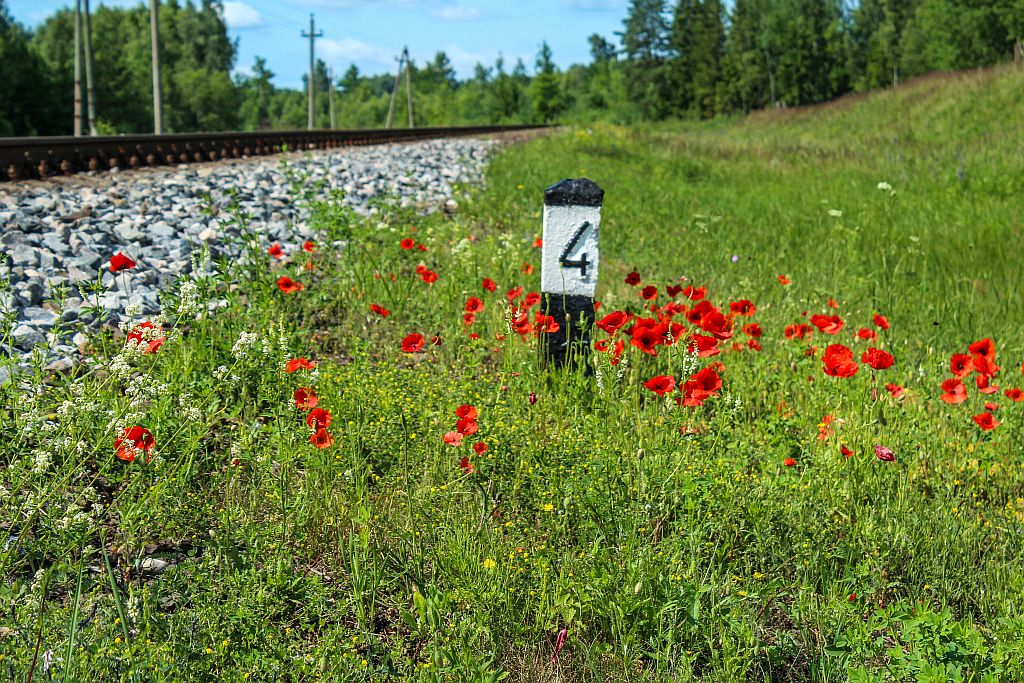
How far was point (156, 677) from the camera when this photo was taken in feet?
6.89

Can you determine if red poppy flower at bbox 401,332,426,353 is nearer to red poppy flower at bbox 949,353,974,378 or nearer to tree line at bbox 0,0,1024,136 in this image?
red poppy flower at bbox 949,353,974,378

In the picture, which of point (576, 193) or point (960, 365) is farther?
point (576, 193)

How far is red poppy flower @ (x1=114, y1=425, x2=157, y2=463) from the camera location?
8.08ft

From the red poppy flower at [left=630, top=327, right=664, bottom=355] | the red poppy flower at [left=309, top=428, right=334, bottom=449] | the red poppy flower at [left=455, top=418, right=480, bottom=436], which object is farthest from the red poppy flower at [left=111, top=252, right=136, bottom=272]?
the red poppy flower at [left=630, top=327, right=664, bottom=355]

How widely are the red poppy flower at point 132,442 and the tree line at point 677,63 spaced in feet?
148

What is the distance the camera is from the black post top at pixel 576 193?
13.4ft

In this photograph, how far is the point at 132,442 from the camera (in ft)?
8.26

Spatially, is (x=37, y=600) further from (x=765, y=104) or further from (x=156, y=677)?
(x=765, y=104)

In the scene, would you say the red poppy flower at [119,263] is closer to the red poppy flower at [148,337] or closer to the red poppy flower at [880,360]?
the red poppy flower at [148,337]

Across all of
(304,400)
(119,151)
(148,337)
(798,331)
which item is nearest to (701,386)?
(798,331)

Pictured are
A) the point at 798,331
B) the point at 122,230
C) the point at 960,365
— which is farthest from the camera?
the point at 122,230

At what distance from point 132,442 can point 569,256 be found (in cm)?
234

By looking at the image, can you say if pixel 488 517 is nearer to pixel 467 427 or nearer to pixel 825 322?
pixel 467 427

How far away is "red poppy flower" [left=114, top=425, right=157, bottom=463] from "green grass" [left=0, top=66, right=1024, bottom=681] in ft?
0.28
